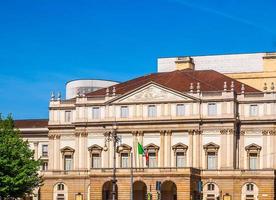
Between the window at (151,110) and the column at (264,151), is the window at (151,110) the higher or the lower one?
the higher one

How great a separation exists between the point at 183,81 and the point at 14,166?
29599mm

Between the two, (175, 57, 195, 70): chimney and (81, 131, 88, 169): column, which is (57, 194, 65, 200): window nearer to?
(81, 131, 88, 169): column

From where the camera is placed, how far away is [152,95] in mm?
121938

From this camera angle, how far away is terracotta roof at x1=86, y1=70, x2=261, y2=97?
404ft

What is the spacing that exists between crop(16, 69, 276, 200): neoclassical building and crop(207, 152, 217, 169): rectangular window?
0.13m

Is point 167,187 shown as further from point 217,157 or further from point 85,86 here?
point 85,86

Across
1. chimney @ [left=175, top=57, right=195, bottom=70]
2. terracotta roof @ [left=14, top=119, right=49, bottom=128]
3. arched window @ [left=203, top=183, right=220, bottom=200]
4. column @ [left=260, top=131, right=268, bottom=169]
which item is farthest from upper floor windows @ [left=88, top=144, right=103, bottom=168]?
chimney @ [left=175, top=57, right=195, bottom=70]

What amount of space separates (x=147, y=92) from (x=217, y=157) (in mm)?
12482

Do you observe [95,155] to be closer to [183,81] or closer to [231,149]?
[183,81]

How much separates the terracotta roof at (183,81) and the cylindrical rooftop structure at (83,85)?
838 inches

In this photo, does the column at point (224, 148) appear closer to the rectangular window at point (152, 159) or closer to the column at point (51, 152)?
the rectangular window at point (152, 159)

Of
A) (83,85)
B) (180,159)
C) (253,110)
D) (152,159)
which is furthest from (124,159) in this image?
(83,85)

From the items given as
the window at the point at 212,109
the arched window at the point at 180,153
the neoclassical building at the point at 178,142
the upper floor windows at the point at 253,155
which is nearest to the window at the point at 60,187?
the neoclassical building at the point at 178,142

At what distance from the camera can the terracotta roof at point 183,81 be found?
404ft
